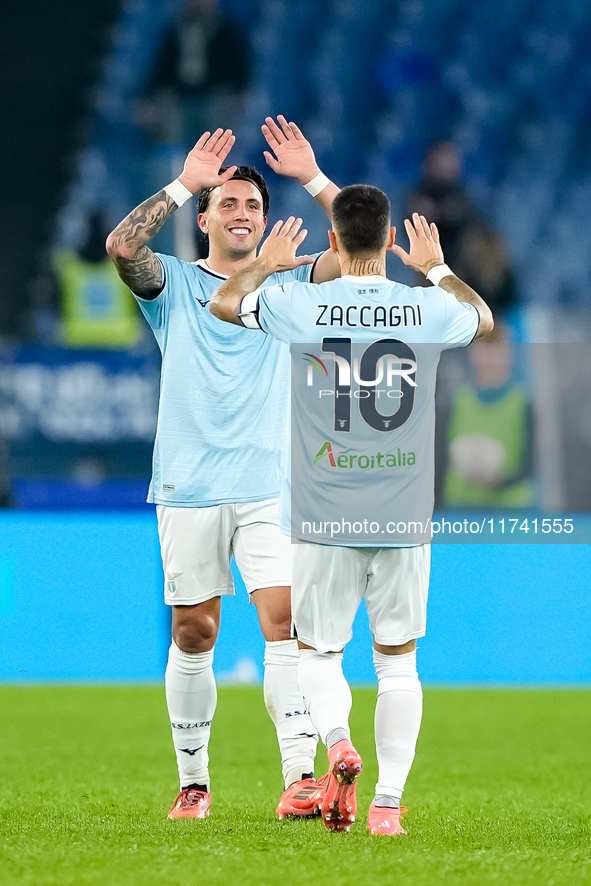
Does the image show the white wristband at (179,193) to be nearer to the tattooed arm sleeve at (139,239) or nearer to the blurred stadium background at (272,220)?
the tattooed arm sleeve at (139,239)

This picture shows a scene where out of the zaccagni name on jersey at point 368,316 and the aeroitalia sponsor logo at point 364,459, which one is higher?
the zaccagni name on jersey at point 368,316

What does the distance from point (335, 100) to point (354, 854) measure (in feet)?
35.6

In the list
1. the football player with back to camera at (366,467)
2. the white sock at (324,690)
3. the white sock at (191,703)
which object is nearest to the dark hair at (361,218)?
the football player with back to camera at (366,467)

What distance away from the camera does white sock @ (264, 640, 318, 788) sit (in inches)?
156

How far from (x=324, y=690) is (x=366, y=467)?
61 cm

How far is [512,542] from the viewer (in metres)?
7.66

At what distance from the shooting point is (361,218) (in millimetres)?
3414

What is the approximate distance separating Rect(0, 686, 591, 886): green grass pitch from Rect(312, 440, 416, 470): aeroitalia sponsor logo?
97 cm

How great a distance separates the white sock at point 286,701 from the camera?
3973 millimetres

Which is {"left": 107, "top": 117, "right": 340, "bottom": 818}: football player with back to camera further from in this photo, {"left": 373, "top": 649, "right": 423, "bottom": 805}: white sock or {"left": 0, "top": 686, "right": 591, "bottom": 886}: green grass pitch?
{"left": 373, "top": 649, "right": 423, "bottom": 805}: white sock

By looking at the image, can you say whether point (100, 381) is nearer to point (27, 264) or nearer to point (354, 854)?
point (27, 264)

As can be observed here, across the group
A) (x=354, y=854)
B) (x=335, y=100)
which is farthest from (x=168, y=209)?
(x=335, y=100)

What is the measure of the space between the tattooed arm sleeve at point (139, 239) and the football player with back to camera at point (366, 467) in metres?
0.56

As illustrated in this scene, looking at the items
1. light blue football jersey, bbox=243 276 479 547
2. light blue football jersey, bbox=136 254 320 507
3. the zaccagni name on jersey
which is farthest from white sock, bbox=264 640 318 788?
the zaccagni name on jersey
